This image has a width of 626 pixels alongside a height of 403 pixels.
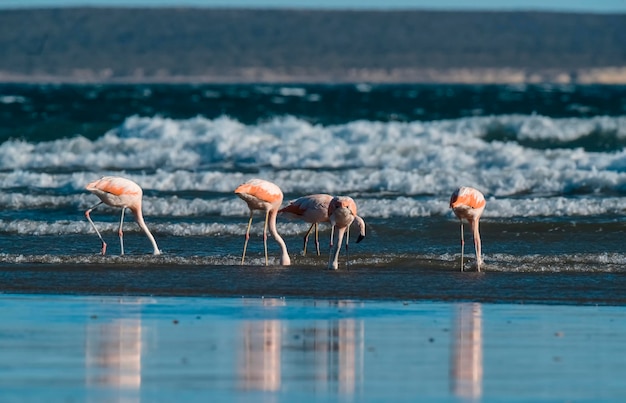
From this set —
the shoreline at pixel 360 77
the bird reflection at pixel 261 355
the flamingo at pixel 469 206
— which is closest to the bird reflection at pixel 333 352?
the bird reflection at pixel 261 355

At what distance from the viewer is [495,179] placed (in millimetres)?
21703

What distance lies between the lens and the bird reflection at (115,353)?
8359 millimetres

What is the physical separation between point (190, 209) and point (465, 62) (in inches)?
4009

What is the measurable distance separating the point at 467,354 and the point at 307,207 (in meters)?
5.78

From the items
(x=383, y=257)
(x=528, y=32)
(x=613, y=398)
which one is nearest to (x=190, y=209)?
(x=383, y=257)

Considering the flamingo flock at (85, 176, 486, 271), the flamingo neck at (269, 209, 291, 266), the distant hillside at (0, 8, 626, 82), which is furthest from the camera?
the distant hillside at (0, 8, 626, 82)

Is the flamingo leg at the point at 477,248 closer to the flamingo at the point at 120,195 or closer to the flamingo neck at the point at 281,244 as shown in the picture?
the flamingo neck at the point at 281,244

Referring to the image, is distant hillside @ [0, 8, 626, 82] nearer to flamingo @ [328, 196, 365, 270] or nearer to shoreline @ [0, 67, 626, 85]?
shoreline @ [0, 67, 626, 85]

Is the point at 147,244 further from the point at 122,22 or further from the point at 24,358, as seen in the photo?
the point at 122,22

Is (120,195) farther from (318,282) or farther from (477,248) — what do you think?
(477,248)

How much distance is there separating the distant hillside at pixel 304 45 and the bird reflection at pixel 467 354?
10546 cm

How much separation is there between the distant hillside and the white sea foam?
85178 mm

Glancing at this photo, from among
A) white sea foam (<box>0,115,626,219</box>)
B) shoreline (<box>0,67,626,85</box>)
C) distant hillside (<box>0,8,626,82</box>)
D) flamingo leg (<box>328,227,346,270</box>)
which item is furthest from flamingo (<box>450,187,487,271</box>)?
distant hillside (<box>0,8,626,82</box>)

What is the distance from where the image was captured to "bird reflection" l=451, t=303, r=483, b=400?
8.20m
